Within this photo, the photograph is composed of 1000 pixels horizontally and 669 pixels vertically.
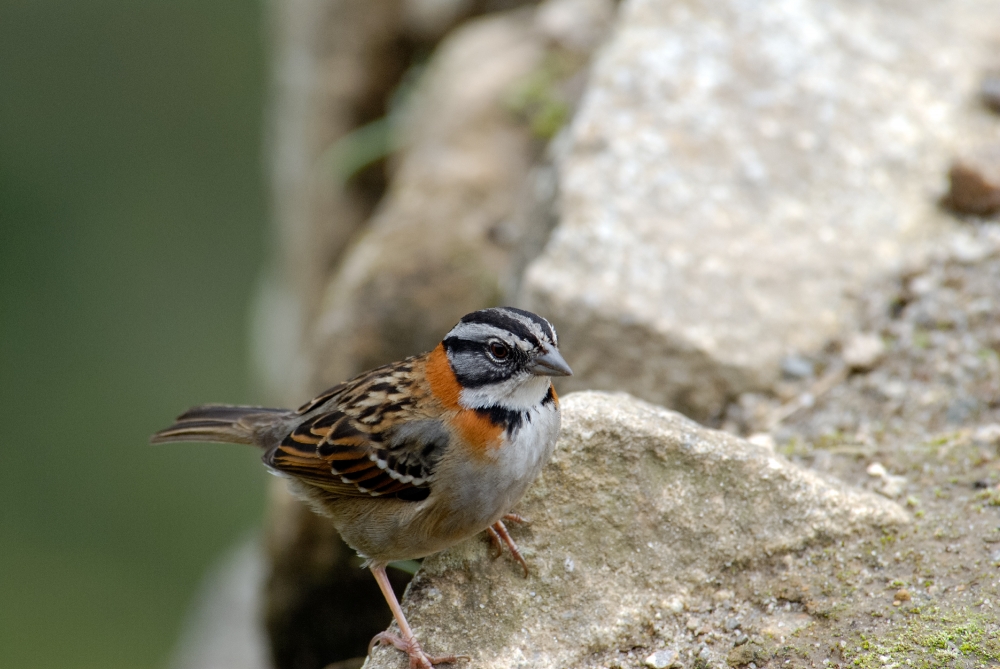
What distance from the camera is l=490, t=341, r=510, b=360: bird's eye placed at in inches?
140

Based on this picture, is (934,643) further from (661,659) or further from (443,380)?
(443,380)

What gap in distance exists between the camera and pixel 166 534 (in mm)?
15383

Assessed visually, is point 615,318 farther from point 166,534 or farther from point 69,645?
point 166,534

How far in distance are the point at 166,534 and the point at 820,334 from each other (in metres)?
13.3

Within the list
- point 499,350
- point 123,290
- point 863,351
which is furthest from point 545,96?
point 123,290

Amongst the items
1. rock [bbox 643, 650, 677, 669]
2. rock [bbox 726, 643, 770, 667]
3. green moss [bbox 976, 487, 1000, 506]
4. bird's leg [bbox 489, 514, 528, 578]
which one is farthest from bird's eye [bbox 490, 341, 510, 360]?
green moss [bbox 976, 487, 1000, 506]

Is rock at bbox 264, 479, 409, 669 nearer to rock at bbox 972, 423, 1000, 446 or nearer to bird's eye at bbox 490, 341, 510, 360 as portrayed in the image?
bird's eye at bbox 490, 341, 510, 360

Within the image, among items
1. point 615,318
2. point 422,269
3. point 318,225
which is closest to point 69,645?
point 318,225

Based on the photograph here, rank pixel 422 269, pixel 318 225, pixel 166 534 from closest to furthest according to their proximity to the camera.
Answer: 1. pixel 422 269
2. pixel 318 225
3. pixel 166 534

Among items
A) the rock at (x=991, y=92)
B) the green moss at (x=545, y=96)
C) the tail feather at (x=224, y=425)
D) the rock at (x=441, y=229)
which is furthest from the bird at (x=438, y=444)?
the rock at (x=991, y=92)

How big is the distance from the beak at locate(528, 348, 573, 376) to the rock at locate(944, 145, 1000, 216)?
8.44 ft

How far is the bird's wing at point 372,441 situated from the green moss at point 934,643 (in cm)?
155

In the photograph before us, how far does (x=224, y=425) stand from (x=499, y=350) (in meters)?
1.56

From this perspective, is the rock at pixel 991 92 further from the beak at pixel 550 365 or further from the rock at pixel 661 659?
the rock at pixel 661 659
